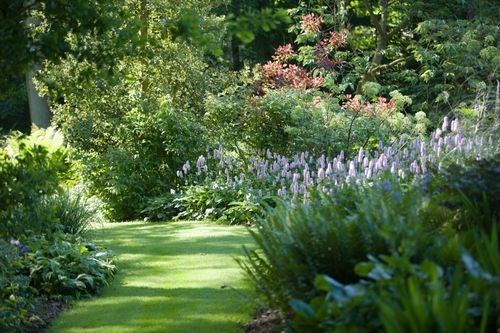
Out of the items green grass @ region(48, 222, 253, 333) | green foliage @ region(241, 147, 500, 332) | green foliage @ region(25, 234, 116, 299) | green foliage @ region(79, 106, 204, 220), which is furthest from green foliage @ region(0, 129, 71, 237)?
green foliage @ region(79, 106, 204, 220)

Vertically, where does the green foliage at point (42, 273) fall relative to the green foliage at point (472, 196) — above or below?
below

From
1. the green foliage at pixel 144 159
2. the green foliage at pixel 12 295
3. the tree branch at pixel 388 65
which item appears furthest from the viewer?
the tree branch at pixel 388 65

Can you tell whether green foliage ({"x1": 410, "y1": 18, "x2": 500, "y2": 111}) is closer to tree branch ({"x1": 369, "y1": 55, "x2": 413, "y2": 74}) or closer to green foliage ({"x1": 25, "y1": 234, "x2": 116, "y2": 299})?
tree branch ({"x1": 369, "y1": 55, "x2": 413, "y2": 74})

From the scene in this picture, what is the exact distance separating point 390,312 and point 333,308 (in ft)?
1.34

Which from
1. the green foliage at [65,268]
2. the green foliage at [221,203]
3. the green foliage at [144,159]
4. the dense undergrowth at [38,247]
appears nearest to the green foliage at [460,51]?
the green foliage at [144,159]

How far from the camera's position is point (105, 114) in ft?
A: 47.8

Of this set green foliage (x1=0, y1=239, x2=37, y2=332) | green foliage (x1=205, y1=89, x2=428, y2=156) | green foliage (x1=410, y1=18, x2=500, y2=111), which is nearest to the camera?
green foliage (x1=0, y1=239, x2=37, y2=332)

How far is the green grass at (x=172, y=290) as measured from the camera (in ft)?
16.4

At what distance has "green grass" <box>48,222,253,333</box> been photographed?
4.99m

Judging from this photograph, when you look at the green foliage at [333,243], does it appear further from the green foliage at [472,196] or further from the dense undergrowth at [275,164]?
the green foliage at [472,196]

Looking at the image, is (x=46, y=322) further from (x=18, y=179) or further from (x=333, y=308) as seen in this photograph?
(x=333, y=308)

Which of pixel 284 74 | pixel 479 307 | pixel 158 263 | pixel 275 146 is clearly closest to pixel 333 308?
pixel 479 307

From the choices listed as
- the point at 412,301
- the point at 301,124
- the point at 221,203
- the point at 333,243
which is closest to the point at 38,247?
the point at 333,243

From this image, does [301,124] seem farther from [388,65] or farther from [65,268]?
[388,65]
